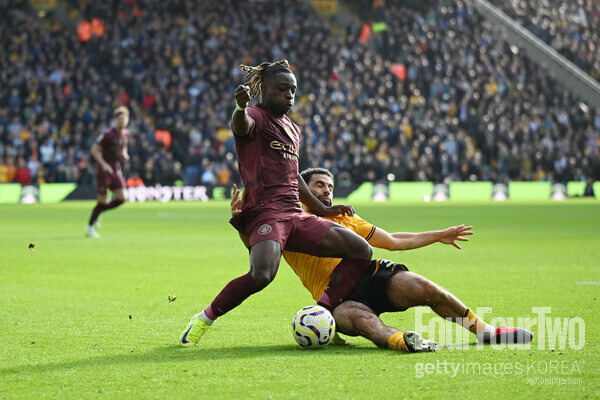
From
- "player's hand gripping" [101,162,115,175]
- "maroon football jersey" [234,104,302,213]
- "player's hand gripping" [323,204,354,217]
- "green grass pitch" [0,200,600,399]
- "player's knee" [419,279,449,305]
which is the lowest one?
"green grass pitch" [0,200,600,399]

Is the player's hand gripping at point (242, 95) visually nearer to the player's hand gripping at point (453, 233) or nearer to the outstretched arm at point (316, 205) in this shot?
the outstretched arm at point (316, 205)

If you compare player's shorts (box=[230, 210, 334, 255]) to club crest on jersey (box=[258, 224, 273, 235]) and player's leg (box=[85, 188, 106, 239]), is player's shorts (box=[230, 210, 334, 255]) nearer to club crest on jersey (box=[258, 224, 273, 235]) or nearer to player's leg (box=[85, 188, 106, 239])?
club crest on jersey (box=[258, 224, 273, 235])

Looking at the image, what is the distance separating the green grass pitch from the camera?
206 inches

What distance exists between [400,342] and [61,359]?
2186 mm

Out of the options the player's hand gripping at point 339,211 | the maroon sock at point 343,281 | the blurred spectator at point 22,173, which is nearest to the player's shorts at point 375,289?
the maroon sock at point 343,281

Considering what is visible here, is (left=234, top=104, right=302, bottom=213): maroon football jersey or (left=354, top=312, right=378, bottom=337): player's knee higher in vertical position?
(left=234, top=104, right=302, bottom=213): maroon football jersey

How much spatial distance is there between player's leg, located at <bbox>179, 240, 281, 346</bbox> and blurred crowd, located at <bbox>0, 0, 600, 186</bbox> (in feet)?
91.8

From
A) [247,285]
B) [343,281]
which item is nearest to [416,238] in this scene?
[343,281]

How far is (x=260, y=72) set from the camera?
7.00 m

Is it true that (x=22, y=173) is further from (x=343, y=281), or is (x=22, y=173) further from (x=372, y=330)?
(x=372, y=330)

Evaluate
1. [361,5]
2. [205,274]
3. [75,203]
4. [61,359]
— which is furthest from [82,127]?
[61,359]

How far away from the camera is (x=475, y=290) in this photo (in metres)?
10.1

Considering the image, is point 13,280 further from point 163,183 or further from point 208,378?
point 163,183

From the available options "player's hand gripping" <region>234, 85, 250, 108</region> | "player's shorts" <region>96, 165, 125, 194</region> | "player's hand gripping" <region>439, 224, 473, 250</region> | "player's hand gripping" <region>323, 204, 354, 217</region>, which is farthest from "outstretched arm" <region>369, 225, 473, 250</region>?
"player's shorts" <region>96, 165, 125, 194</region>
